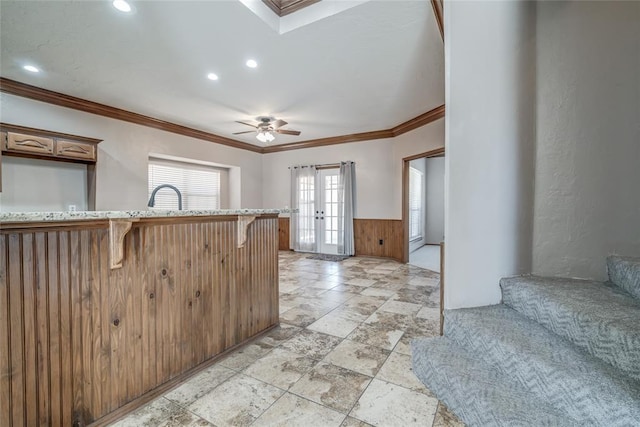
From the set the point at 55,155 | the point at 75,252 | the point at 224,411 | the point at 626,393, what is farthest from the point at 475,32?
the point at 55,155

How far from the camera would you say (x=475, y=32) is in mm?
1689

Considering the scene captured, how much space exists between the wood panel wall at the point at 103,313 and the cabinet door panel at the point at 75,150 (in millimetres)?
3361

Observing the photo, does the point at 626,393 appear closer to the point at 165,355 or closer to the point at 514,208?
the point at 514,208

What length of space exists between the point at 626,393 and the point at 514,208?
3.54ft

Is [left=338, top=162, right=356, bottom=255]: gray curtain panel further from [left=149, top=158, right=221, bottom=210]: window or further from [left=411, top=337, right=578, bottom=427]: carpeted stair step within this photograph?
[left=411, top=337, right=578, bottom=427]: carpeted stair step

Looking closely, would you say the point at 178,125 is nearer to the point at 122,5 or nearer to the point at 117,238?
the point at 122,5

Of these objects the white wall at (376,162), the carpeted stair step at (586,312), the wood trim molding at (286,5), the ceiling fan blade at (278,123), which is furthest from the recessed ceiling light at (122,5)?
the white wall at (376,162)

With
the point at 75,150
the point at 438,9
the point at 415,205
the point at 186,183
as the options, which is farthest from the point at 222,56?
the point at 415,205

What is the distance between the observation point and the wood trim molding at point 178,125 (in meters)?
3.65

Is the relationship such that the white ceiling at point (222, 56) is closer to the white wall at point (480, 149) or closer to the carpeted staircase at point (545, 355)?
the white wall at point (480, 149)

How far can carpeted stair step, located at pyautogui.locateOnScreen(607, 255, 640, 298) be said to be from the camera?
1381mm

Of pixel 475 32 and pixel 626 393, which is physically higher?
pixel 475 32

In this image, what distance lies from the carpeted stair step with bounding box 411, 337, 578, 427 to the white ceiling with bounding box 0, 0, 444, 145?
2.53 m

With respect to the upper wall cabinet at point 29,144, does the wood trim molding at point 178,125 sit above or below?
above
